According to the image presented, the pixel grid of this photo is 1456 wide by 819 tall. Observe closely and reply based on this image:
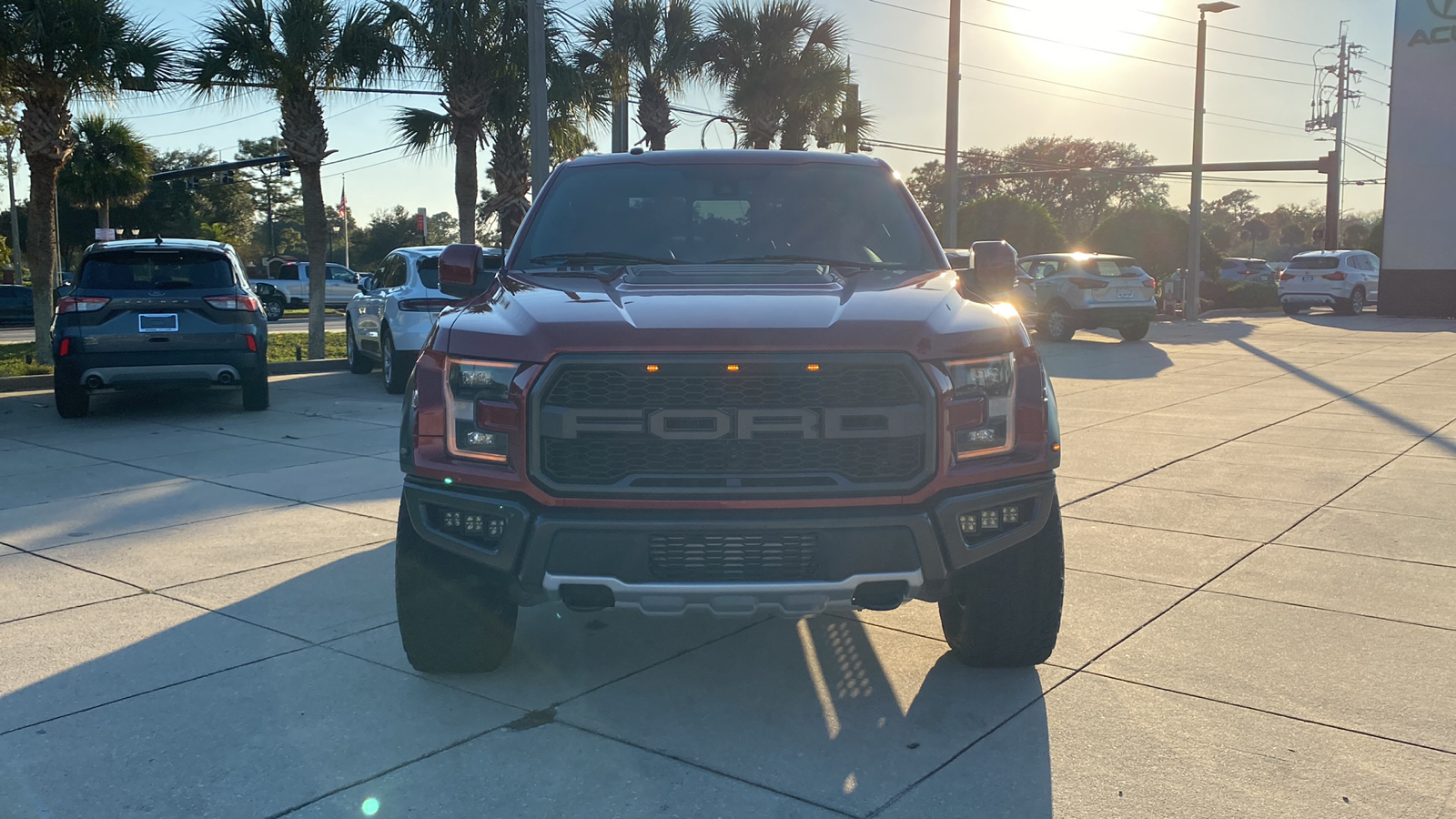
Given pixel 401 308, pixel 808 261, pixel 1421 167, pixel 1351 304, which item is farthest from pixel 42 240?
pixel 1421 167

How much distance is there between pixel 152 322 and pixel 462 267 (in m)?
7.05

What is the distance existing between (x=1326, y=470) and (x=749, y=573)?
6.21m

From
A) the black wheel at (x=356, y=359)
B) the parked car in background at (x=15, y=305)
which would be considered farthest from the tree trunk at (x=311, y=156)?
the parked car in background at (x=15, y=305)

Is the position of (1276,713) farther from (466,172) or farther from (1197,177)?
(1197,177)

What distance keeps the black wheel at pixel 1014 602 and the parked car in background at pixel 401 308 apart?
8.56 m

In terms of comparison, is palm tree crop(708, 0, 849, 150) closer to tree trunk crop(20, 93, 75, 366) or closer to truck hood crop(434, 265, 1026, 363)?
tree trunk crop(20, 93, 75, 366)

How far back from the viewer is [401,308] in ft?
40.4

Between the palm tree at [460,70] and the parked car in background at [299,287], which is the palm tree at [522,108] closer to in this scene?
the palm tree at [460,70]

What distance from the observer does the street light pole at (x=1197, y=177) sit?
95.3 ft

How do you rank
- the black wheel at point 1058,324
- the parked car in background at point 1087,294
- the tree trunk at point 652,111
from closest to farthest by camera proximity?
the parked car in background at point 1087,294 → the black wheel at point 1058,324 → the tree trunk at point 652,111

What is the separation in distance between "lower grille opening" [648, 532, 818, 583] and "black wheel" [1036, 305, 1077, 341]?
17814mm

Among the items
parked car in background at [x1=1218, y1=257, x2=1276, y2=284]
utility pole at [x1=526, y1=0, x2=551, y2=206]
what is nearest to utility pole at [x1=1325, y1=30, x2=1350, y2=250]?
parked car in background at [x1=1218, y1=257, x2=1276, y2=284]

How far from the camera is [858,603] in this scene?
3375 millimetres

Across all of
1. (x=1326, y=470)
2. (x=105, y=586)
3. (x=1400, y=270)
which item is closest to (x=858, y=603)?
(x=105, y=586)
